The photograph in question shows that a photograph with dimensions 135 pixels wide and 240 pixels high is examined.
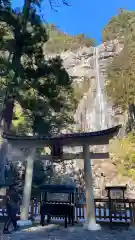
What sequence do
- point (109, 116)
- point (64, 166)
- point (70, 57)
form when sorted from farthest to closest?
point (70, 57) → point (109, 116) → point (64, 166)

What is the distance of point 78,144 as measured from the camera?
8688mm

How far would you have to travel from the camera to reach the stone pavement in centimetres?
690

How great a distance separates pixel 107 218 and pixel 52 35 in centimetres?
3021

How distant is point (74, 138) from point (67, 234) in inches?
115

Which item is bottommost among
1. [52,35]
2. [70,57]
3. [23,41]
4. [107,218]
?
[107,218]

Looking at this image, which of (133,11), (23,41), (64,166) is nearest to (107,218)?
(23,41)

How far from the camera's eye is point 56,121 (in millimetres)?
15117

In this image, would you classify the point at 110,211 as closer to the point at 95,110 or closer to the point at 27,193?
the point at 27,193

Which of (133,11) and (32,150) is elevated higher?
(133,11)

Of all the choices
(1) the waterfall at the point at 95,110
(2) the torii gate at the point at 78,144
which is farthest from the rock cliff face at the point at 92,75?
(2) the torii gate at the point at 78,144

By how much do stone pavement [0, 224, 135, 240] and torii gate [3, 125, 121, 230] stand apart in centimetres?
49

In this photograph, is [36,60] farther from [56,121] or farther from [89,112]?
[89,112]

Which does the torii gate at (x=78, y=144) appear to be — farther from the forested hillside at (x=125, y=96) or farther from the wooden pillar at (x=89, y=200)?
the forested hillside at (x=125, y=96)

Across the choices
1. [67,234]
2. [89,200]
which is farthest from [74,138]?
[67,234]
